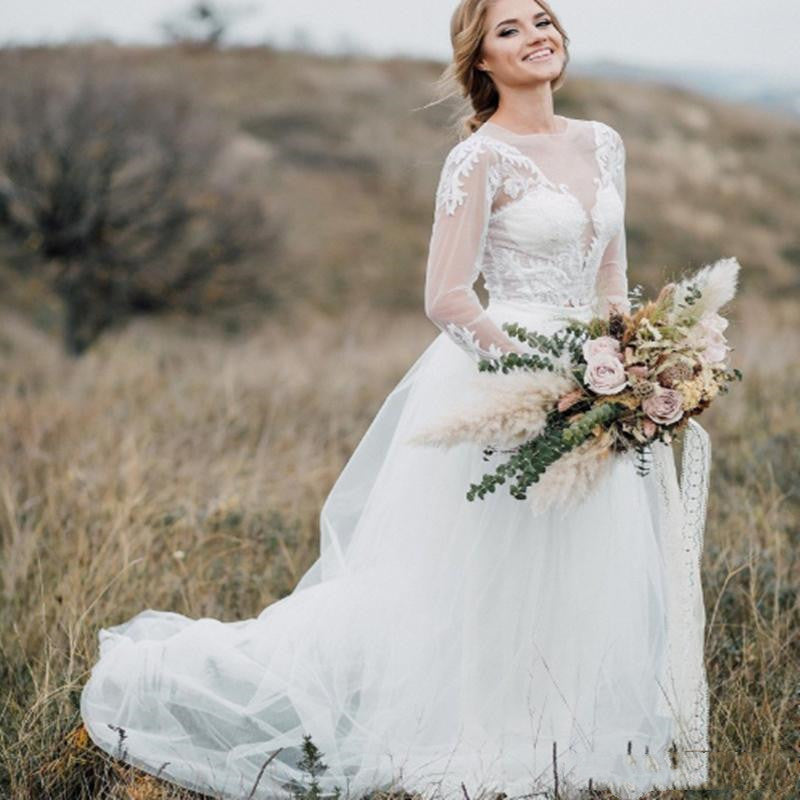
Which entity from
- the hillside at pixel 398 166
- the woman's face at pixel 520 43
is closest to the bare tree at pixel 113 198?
the hillside at pixel 398 166

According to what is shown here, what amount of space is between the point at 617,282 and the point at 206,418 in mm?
3749

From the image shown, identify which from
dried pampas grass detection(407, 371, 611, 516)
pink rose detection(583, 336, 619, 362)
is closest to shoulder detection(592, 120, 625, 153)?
pink rose detection(583, 336, 619, 362)

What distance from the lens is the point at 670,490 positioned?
120 inches

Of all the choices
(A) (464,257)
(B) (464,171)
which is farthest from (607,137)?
(A) (464,257)

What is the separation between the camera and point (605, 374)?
252cm

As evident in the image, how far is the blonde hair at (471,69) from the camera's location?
123 inches

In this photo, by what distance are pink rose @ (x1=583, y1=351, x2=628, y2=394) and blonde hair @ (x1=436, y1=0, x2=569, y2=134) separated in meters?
1.07

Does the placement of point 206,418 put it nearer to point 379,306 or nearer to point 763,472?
point 763,472

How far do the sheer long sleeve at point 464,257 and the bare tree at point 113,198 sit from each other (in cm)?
932

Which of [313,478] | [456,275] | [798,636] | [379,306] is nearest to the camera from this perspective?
[456,275]

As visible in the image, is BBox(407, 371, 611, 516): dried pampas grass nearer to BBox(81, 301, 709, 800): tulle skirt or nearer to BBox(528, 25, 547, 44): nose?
BBox(81, 301, 709, 800): tulle skirt

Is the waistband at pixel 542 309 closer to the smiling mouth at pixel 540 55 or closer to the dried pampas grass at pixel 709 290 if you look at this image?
the dried pampas grass at pixel 709 290


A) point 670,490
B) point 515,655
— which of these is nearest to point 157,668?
point 515,655

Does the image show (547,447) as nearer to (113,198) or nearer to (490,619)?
(490,619)
